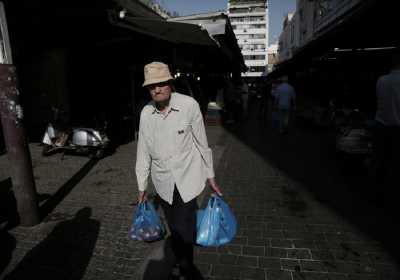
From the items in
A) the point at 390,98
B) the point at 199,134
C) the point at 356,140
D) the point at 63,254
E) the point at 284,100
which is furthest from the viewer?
the point at 284,100

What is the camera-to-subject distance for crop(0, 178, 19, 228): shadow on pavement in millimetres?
4160

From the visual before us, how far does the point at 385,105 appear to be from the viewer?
4.25 metres

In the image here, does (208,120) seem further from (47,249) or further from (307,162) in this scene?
(47,249)

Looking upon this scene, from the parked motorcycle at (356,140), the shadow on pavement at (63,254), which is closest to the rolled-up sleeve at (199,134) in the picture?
the shadow on pavement at (63,254)

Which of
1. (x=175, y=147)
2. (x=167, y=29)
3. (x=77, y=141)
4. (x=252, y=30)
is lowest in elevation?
(x=77, y=141)

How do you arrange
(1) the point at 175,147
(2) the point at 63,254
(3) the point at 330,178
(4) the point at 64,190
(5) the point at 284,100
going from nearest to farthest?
(1) the point at 175,147, (2) the point at 63,254, (4) the point at 64,190, (3) the point at 330,178, (5) the point at 284,100

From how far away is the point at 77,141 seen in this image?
7.59 metres

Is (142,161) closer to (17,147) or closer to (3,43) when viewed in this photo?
(17,147)

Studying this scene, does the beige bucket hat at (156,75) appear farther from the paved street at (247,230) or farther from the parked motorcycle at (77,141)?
the parked motorcycle at (77,141)

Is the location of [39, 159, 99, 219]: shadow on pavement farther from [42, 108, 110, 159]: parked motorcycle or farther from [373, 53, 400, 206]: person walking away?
[373, 53, 400, 206]: person walking away

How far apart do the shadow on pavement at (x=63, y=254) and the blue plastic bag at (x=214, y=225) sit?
1.34 meters

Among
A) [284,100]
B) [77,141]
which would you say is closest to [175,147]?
[77,141]

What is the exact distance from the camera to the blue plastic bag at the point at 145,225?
105 inches

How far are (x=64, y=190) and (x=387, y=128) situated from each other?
5204mm
